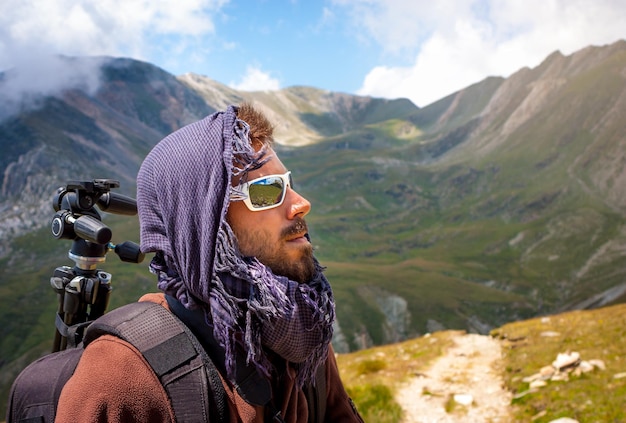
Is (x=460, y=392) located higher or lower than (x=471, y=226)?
higher

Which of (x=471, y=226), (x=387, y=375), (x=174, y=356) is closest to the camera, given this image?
(x=174, y=356)

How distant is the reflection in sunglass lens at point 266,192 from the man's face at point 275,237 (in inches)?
1.7

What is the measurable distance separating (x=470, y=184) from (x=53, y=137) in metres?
174

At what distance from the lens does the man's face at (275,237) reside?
2.52 metres

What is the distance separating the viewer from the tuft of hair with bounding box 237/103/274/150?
277 centimetres

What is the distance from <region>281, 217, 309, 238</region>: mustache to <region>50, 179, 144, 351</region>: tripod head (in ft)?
3.43

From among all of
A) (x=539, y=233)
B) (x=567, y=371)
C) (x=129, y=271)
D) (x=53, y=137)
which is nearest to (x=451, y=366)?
(x=567, y=371)

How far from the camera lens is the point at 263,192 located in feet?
8.54

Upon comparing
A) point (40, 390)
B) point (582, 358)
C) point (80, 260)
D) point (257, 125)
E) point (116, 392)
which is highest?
point (257, 125)

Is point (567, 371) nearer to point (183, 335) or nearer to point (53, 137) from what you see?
point (183, 335)

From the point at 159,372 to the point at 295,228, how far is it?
1033mm

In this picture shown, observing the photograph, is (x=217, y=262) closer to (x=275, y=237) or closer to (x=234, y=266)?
(x=234, y=266)

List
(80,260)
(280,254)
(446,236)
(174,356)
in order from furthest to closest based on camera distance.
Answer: (446,236) < (80,260) < (280,254) < (174,356)

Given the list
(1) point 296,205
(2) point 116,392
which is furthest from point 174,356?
(1) point 296,205
